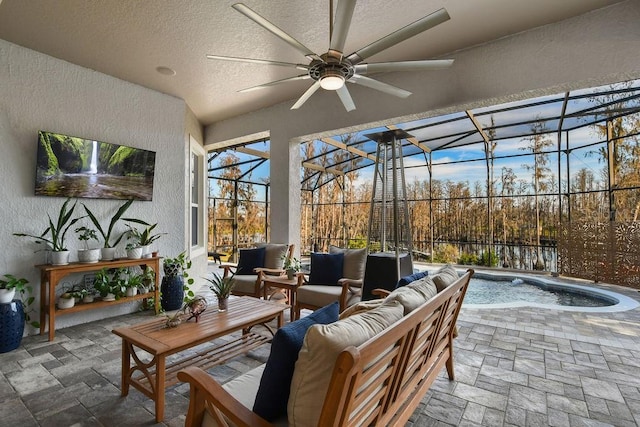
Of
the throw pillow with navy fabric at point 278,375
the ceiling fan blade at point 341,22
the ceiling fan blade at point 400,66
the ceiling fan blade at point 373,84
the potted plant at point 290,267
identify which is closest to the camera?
the throw pillow with navy fabric at point 278,375

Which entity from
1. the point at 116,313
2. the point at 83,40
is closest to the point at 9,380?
the point at 116,313

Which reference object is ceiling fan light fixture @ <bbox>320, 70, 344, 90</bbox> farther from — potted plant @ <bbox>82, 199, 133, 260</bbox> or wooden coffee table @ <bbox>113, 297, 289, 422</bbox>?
potted plant @ <bbox>82, 199, 133, 260</bbox>

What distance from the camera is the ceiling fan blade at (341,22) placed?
1744 mm

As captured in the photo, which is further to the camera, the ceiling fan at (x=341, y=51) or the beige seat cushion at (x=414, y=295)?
the ceiling fan at (x=341, y=51)

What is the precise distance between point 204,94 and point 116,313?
10.6 ft

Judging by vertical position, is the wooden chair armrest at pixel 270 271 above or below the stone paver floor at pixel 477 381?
above

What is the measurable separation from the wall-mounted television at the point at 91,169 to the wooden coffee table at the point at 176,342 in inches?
84.5

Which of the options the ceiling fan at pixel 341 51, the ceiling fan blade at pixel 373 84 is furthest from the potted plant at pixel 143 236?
the ceiling fan blade at pixel 373 84

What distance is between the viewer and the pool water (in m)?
5.20

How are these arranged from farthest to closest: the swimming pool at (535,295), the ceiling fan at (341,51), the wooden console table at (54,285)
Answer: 1. the swimming pool at (535,295)
2. the wooden console table at (54,285)
3. the ceiling fan at (341,51)

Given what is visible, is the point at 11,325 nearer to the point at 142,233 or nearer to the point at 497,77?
the point at 142,233

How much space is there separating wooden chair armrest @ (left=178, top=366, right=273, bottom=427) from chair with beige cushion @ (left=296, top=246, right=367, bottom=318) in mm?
2257

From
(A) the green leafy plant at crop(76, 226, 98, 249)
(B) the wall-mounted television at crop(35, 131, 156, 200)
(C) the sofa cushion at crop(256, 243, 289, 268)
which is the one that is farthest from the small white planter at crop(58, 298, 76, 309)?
(C) the sofa cushion at crop(256, 243, 289, 268)

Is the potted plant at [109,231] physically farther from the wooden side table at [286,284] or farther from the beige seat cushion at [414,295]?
the beige seat cushion at [414,295]
